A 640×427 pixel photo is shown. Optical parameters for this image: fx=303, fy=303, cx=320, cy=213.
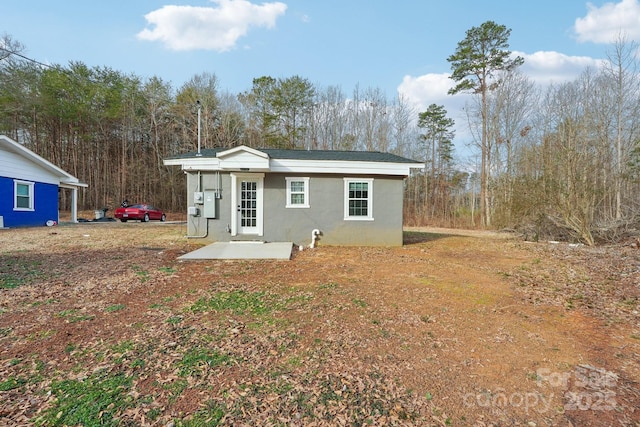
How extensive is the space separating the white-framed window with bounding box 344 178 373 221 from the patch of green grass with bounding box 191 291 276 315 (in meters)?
5.63

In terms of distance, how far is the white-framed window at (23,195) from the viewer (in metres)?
14.0

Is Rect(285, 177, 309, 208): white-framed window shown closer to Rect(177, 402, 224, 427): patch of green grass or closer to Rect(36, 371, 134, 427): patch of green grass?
Rect(36, 371, 134, 427): patch of green grass

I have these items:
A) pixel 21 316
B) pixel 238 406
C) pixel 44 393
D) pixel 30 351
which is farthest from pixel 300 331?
pixel 21 316

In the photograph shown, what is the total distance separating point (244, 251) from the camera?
8.41 m

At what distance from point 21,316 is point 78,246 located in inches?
237

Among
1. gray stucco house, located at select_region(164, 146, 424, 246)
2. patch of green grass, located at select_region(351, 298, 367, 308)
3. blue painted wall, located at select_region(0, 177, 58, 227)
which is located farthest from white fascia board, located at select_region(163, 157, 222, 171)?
blue painted wall, located at select_region(0, 177, 58, 227)

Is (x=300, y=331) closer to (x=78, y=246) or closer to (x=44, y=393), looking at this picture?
(x=44, y=393)

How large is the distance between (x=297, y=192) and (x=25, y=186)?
46.6ft

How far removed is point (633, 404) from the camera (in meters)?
2.42

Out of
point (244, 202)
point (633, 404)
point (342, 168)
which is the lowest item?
point (633, 404)

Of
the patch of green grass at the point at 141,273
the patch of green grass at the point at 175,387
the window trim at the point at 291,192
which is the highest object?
the window trim at the point at 291,192

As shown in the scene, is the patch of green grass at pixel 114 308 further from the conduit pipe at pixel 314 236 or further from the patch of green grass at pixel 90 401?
the conduit pipe at pixel 314 236

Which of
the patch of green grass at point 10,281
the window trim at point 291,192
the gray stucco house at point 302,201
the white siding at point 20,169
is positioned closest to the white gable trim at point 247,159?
the gray stucco house at point 302,201

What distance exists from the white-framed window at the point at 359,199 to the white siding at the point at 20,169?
15.2 meters
